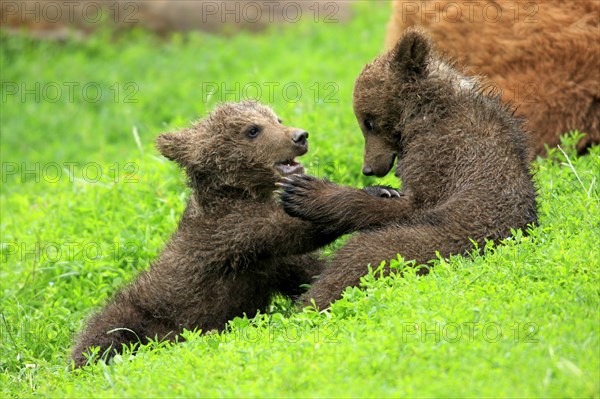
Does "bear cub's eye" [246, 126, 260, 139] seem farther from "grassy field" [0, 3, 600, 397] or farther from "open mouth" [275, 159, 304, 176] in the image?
"grassy field" [0, 3, 600, 397]

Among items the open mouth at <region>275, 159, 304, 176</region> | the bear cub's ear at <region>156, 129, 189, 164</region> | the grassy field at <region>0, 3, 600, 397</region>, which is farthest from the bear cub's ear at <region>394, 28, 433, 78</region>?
the bear cub's ear at <region>156, 129, 189, 164</region>

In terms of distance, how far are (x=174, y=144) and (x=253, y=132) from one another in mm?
664

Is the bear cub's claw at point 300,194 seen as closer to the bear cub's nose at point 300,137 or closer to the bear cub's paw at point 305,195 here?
the bear cub's paw at point 305,195

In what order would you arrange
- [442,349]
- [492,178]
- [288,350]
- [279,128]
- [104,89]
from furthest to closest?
[104,89] < [279,128] < [492,178] < [288,350] < [442,349]

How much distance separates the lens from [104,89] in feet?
50.2

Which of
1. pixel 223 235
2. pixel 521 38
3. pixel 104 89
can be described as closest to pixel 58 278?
pixel 223 235

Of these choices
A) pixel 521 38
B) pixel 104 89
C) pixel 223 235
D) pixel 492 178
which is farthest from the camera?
pixel 104 89

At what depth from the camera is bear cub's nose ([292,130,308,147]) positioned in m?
7.49

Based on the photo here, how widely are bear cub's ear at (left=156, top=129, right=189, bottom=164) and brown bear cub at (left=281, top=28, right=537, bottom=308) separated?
1.27 metres

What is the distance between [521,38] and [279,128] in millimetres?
2838

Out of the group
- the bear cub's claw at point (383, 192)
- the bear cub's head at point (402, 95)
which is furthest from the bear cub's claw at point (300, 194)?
the bear cub's head at point (402, 95)

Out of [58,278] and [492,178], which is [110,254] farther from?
[492,178]

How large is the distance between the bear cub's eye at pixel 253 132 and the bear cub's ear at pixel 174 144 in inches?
20.4

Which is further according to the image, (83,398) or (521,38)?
(521,38)
